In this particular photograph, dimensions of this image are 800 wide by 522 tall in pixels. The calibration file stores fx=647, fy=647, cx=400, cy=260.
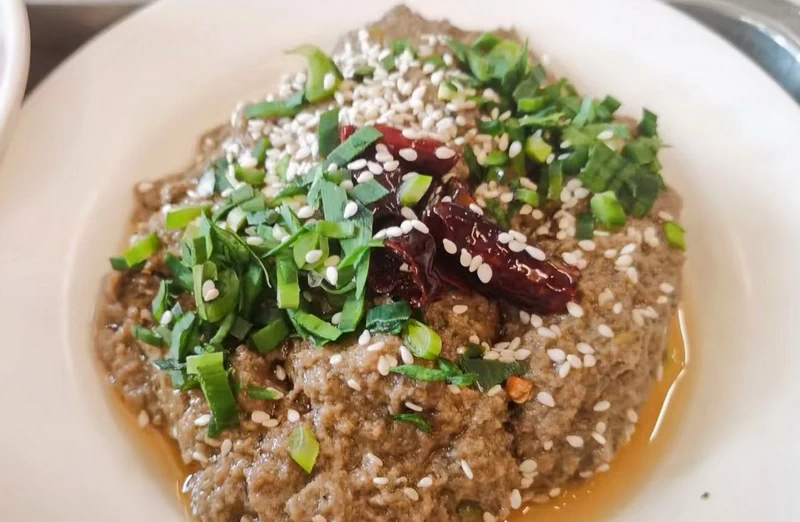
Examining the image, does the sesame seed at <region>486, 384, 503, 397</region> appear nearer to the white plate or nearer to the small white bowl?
the white plate

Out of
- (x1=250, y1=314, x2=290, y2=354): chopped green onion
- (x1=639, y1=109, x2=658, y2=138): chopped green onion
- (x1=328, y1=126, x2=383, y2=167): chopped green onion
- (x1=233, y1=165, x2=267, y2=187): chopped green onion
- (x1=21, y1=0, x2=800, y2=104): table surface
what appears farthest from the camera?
(x1=21, y1=0, x2=800, y2=104): table surface

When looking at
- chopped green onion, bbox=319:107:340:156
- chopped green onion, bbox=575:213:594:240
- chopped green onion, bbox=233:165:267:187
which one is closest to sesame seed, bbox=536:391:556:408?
chopped green onion, bbox=575:213:594:240

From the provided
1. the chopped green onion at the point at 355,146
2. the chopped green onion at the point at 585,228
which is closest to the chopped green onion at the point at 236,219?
the chopped green onion at the point at 355,146

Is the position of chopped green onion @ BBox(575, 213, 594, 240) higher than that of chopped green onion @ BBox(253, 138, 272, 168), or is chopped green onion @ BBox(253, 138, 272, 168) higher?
chopped green onion @ BBox(575, 213, 594, 240)

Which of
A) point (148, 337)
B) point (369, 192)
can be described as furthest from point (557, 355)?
point (148, 337)

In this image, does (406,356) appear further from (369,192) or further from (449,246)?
(369,192)

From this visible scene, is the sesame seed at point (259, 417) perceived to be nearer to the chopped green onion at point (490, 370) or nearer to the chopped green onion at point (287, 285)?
the chopped green onion at point (287, 285)

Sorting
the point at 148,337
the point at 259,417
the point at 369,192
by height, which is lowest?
the point at 148,337
